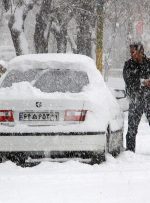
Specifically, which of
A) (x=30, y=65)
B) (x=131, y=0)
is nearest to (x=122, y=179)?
(x=30, y=65)

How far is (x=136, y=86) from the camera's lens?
975 centimetres

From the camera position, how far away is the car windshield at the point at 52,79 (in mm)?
8141

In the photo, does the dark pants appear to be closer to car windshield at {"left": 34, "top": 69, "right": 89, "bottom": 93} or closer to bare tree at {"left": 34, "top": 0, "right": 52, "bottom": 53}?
car windshield at {"left": 34, "top": 69, "right": 89, "bottom": 93}

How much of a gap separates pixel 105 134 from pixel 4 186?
1894 millimetres

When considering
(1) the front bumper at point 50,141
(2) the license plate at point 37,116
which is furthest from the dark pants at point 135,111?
(2) the license plate at point 37,116

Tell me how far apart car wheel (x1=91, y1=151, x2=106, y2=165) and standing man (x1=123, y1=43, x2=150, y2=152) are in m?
1.99

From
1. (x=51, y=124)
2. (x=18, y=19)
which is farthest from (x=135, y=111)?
(x=18, y=19)

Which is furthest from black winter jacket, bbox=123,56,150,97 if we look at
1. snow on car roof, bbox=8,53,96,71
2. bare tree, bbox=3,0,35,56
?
bare tree, bbox=3,0,35,56

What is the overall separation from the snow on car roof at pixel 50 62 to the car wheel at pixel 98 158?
130cm

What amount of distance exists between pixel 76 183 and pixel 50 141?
1.25 meters

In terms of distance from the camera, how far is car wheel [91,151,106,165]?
7668 mm

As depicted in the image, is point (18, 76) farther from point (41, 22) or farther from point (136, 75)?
point (41, 22)

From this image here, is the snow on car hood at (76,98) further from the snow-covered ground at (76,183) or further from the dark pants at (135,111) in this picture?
the dark pants at (135,111)

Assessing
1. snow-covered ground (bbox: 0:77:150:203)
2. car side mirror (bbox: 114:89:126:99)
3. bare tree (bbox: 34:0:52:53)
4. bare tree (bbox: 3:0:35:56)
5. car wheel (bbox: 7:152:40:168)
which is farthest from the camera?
bare tree (bbox: 34:0:52:53)
